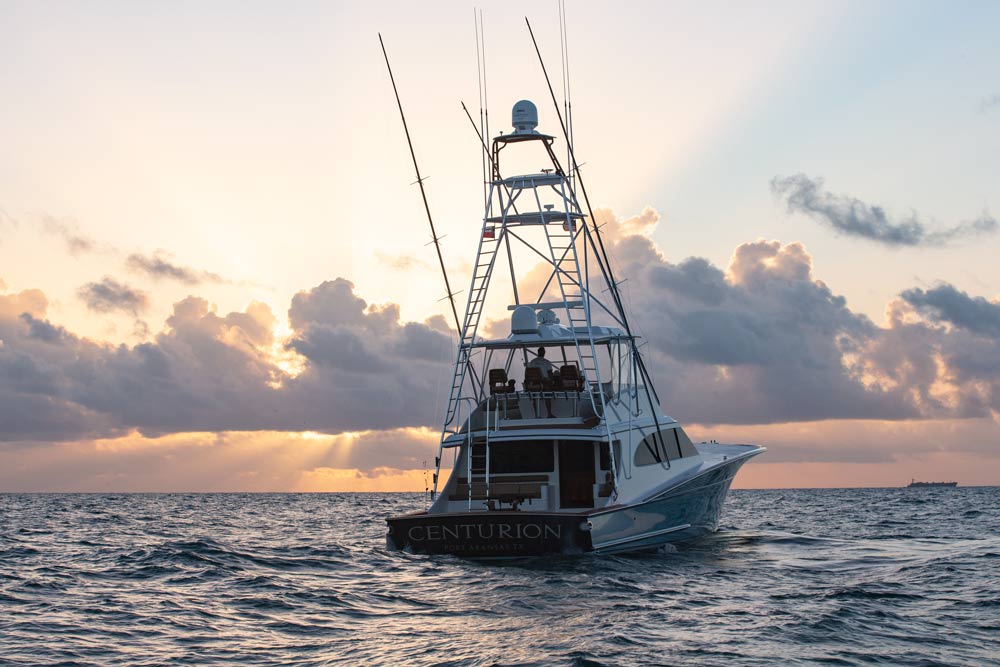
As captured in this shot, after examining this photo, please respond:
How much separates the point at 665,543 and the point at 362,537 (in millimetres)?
12312

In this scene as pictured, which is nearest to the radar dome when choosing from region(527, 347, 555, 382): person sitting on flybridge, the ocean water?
region(527, 347, 555, 382): person sitting on flybridge

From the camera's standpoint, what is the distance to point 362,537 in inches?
1363

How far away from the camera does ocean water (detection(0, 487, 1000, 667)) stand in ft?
46.4

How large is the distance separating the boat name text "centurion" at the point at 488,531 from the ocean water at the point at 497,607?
0.64m

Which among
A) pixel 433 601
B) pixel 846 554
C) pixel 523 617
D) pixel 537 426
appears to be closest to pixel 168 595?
pixel 433 601

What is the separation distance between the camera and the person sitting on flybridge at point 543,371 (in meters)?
26.0

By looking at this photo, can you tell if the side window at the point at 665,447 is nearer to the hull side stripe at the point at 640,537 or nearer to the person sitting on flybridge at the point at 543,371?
the hull side stripe at the point at 640,537

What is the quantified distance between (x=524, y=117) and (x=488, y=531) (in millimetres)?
10830

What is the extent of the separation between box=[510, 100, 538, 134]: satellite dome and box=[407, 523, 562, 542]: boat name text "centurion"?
10396mm

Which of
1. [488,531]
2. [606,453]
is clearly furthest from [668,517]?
[488,531]

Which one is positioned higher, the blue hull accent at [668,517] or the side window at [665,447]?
the side window at [665,447]

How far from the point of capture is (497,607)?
17266mm

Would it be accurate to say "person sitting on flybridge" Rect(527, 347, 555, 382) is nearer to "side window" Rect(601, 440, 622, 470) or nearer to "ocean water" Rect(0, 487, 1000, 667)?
"side window" Rect(601, 440, 622, 470)

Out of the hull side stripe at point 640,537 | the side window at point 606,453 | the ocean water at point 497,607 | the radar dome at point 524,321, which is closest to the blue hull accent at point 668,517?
the hull side stripe at point 640,537
